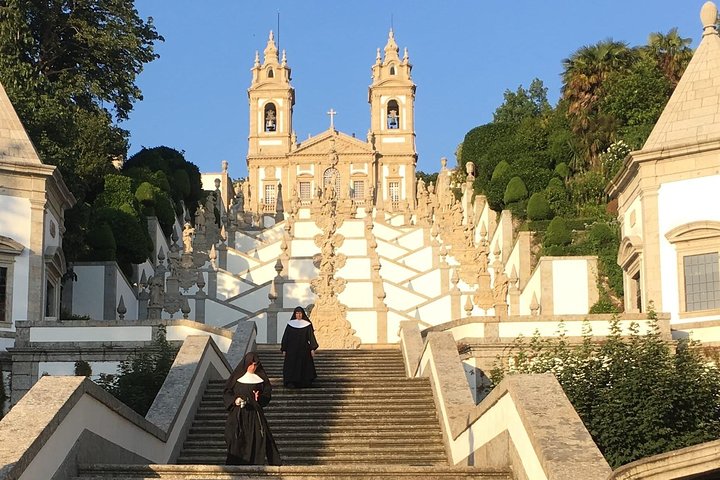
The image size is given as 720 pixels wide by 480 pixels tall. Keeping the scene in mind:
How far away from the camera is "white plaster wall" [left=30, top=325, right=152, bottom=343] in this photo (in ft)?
78.1

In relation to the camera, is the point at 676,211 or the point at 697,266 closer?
the point at 697,266

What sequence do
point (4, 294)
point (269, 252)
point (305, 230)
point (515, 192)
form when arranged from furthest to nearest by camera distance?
point (305, 230) < point (269, 252) < point (515, 192) < point (4, 294)

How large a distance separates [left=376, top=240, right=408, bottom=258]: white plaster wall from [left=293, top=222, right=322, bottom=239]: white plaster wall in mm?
2785

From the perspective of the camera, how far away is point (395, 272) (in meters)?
42.4

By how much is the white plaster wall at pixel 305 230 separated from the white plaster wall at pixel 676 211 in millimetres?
24853

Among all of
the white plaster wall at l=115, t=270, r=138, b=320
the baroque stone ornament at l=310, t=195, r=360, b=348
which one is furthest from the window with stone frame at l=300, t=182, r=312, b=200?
the baroque stone ornament at l=310, t=195, r=360, b=348

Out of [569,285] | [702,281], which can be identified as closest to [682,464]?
[702,281]

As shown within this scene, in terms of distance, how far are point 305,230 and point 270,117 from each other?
142 feet

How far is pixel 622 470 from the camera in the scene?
9.27 metres

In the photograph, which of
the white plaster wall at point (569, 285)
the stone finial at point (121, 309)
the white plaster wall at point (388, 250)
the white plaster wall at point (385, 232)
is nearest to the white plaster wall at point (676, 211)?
the white plaster wall at point (569, 285)

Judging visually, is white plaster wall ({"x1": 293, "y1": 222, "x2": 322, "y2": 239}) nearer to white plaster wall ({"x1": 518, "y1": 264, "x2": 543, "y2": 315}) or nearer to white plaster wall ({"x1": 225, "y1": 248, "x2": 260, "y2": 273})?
white plaster wall ({"x1": 225, "y1": 248, "x2": 260, "y2": 273})

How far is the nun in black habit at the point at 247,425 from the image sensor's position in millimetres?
12852

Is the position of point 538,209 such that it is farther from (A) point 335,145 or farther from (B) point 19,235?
(A) point 335,145

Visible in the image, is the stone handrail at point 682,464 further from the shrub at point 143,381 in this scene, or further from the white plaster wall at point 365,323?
the white plaster wall at point 365,323
